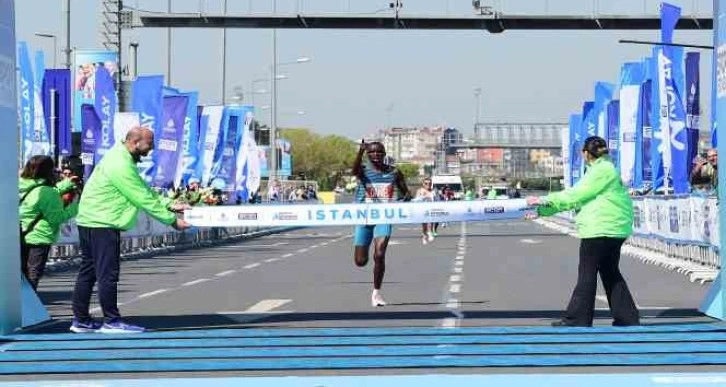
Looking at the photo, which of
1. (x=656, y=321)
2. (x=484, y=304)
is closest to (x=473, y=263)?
(x=484, y=304)

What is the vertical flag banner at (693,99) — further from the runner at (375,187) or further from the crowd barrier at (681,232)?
the runner at (375,187)

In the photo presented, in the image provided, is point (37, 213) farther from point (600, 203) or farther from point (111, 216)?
point (600, 203)

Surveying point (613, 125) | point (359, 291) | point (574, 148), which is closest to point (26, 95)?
point (359, 291)

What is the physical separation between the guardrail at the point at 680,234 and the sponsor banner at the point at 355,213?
350 inches

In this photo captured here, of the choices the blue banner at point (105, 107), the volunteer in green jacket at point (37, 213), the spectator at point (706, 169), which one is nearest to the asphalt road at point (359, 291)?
the volunteer in green jacket at point (37, 213)

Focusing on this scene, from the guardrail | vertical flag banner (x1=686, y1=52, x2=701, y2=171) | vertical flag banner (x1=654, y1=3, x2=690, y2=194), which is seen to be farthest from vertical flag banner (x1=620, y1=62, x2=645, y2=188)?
vertical flag banner (x1=654, y1=3, x2=690, y2=194)

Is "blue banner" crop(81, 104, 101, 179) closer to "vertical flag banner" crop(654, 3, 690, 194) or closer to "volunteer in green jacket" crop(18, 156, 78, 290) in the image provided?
"vertical flag banner" crop(654, 3, 690, 194)

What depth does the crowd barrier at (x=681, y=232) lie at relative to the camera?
23.2 meters

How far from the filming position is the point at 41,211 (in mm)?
14281

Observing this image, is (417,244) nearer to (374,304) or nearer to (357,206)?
(374,304)

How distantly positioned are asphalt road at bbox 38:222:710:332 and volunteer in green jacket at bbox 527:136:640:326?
112 cm

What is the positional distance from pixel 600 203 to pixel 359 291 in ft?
22.4

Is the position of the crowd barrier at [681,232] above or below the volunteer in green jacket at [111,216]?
below

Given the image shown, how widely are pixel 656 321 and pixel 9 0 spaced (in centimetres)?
667
